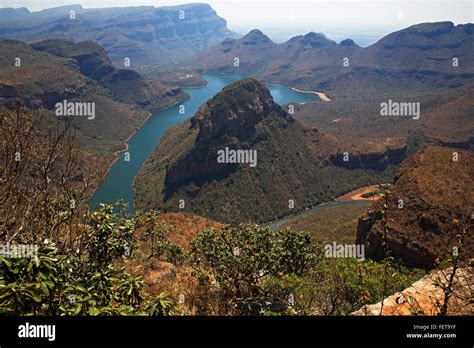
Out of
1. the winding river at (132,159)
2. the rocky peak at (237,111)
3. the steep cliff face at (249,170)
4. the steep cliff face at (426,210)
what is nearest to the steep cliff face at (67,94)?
the winding river at (132,159)

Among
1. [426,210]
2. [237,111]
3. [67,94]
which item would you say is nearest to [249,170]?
[237,111]

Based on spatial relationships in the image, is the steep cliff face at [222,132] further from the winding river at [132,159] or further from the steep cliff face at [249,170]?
the winding river at [132,159]

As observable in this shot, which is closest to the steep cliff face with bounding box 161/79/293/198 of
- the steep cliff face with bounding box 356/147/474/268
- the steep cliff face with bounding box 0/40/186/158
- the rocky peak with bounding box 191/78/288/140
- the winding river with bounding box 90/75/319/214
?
the rocky peak with bounding box 191/78/288/140

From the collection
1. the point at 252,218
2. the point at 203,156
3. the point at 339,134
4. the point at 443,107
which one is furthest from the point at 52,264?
the point at 443,107

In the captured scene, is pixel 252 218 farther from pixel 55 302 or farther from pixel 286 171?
pixel 55 302

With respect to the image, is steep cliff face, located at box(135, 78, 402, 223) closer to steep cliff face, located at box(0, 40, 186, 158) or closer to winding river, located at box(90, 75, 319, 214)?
winding river, located at box(90, 75, 319, 214)

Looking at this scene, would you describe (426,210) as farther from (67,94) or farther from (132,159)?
(67,94)
